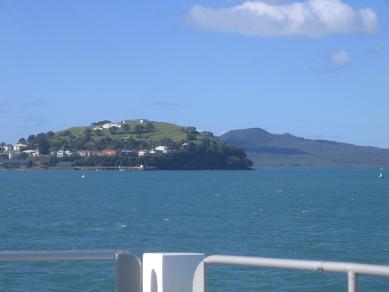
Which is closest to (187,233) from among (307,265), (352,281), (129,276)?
(129,276)

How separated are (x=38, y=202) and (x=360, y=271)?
78.2m

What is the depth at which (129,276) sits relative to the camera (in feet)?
23.2

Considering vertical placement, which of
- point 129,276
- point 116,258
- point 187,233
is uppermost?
point 116,258

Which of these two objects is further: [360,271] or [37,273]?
[37,273]

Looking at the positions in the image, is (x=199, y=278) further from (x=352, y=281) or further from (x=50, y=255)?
(x=352, y=281)

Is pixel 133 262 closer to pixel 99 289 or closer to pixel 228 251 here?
pixel 99 289

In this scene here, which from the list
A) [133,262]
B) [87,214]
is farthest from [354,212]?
[133,262]

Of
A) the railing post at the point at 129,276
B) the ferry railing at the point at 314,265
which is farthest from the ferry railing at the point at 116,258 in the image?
the ferry railing at the point at 314,265

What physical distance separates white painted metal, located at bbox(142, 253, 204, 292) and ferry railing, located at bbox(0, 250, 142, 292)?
158mm

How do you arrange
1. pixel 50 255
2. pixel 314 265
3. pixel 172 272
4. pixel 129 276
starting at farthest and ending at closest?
pixel 129 276, pixel 172 272, pixel 50 255, pixel 314 265

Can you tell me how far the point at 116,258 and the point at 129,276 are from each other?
20 centimetres

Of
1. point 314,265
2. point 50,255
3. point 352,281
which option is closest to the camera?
point 352,281

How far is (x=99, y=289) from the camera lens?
2248 cm

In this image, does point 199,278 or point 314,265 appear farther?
point 199,278
